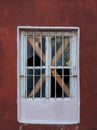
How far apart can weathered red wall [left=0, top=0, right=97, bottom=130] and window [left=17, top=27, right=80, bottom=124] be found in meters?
0.13

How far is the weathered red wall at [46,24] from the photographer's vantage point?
6215mm

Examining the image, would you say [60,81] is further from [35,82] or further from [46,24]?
[46,24]

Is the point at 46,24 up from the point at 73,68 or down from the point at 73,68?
up

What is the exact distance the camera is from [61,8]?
6230mm

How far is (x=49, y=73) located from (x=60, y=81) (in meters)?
0.24

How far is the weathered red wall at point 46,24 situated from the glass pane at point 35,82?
0.30 meters

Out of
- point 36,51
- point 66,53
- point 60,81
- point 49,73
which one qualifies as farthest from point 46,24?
point 60,81

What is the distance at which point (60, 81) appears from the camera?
6.42 m

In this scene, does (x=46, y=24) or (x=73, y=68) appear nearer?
(x=46, y=24)

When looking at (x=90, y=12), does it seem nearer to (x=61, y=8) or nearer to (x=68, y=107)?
(x=61, y=8)

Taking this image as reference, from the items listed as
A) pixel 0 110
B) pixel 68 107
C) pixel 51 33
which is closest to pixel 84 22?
pixel 51 33

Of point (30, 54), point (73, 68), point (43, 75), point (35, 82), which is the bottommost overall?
point (35, 82)

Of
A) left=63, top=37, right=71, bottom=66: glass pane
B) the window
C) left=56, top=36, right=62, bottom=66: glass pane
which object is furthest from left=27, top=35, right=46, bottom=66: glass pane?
left=63, top=37, right=71, bottom=66: glass pane

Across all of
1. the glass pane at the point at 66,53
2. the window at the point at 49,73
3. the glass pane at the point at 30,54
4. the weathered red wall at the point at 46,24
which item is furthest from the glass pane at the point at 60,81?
the glass pane at the point at 30,54
